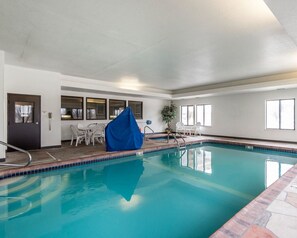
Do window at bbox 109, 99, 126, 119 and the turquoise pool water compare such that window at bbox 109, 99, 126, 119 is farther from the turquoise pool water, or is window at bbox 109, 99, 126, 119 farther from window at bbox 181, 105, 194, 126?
the turquoise pool water

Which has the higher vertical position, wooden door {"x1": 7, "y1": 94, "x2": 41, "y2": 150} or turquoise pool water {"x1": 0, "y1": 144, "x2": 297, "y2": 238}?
wooden door {"x1": 7, "y1": 94, "x2": 41, "y2": 150}

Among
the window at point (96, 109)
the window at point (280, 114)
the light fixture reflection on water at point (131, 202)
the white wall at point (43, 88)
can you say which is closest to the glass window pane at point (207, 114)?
the window at point (280, 114)

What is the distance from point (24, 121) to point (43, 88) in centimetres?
131

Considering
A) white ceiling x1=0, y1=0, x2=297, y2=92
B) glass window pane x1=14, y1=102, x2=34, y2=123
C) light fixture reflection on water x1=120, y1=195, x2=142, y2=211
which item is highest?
white ceiling x1=0, y1=0, x2=297, y2=92

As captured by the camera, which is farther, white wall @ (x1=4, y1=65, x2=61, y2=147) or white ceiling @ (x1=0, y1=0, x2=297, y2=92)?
white wall @ (x1=4, y1=65, x2=61, y2=147)

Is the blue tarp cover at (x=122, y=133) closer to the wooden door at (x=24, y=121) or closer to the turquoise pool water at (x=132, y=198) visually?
the turquoise pool water at (x=132, y=198)

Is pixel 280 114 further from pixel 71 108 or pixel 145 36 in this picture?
pixel 71 108

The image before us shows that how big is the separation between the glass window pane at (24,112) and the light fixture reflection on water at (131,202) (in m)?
4.93

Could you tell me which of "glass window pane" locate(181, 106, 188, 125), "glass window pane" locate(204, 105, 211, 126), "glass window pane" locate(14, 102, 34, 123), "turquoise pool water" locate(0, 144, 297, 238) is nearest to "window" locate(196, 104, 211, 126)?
"glass window pane" locate(204, 105, 211, 126)

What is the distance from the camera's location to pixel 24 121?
19.7ft

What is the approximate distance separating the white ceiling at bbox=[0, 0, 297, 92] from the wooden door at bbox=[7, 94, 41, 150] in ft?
3.93

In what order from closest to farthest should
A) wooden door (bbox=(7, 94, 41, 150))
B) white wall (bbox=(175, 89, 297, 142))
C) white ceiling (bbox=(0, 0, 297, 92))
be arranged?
white ceiling (bbox=(0, 0, 297, 92)) → wooden door (bbox=(7, 94, 41, 150)) → white wall (bbox=(175, 89, 297, 142))

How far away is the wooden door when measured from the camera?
577cm

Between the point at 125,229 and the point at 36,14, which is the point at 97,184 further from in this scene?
the point at 36,14
